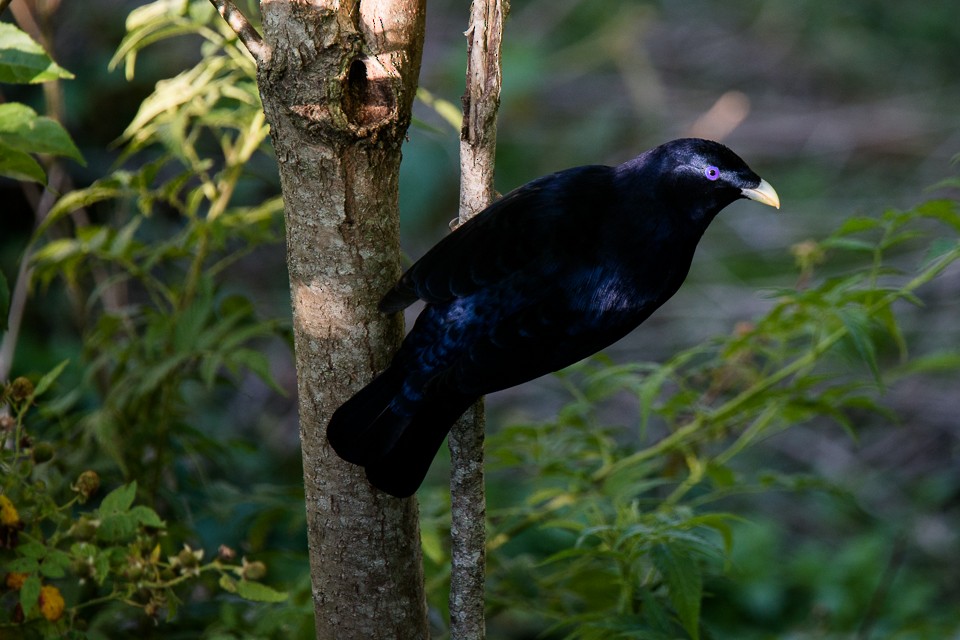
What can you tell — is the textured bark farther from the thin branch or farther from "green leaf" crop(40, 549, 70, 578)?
"green leaf" crop(40, 549, 70, 578)

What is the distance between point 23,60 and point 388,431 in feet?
2.44

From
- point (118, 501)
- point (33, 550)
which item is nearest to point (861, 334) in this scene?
point (118, 501)

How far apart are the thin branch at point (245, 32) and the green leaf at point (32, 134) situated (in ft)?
0.98

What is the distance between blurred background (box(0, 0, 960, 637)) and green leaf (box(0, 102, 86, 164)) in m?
0.73

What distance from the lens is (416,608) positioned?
1536mm

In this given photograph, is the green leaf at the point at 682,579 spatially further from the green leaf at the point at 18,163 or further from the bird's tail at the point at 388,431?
the green leaf at the point at 18,163

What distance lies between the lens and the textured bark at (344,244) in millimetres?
1338

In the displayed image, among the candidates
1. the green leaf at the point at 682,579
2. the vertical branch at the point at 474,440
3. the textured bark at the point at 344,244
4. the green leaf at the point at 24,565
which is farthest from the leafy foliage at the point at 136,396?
the green leaf at the point at 682,579

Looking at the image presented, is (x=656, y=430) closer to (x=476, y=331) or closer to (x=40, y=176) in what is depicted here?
(x=476, y=331)

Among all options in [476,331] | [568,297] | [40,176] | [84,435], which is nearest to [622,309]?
[568,297]

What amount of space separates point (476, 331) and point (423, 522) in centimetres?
39

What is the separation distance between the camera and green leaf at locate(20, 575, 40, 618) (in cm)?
133

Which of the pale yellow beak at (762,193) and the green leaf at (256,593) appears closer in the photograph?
the green leaf at (256,593)

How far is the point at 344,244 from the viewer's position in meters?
1.42
